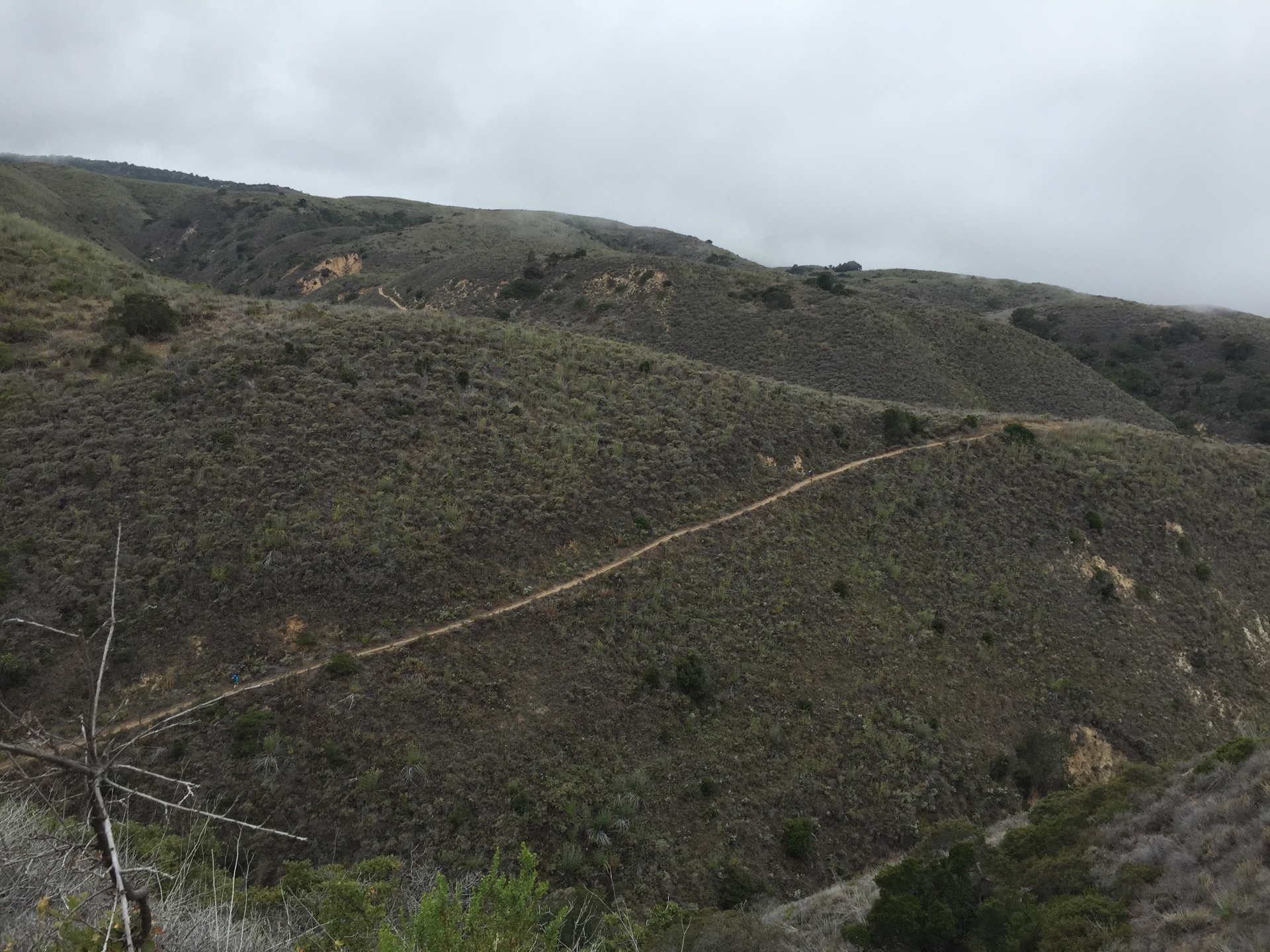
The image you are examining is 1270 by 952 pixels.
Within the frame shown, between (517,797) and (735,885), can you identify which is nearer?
(735,885)

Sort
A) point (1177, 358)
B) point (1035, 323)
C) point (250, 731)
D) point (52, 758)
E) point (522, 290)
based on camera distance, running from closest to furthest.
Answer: point (52, 758) < point (250, 731) < point (522, 290) < point (1177, 358) < point (1035, 323)

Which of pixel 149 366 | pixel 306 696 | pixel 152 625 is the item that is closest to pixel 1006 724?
pixel 306 696

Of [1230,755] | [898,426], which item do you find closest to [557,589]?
[1230,755]

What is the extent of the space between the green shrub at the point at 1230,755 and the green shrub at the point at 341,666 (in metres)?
18.2

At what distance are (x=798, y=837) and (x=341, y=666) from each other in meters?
11.9

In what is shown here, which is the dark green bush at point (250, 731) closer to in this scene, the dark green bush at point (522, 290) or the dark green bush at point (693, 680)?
the dark green bush at point (693, 680)

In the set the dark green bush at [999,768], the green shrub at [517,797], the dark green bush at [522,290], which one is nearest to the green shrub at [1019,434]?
the dark green bush at [999,768]

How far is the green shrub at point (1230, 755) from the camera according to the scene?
483 inches

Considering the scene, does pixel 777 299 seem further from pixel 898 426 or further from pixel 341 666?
pixel 341 666

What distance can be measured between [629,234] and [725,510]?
120 m

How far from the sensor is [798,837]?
16062 millimetres

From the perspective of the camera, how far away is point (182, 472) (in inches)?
805

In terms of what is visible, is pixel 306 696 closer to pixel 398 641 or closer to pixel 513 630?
A: pixel 398 641

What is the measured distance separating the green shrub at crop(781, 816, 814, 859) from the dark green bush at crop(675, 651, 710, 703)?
3.85m
